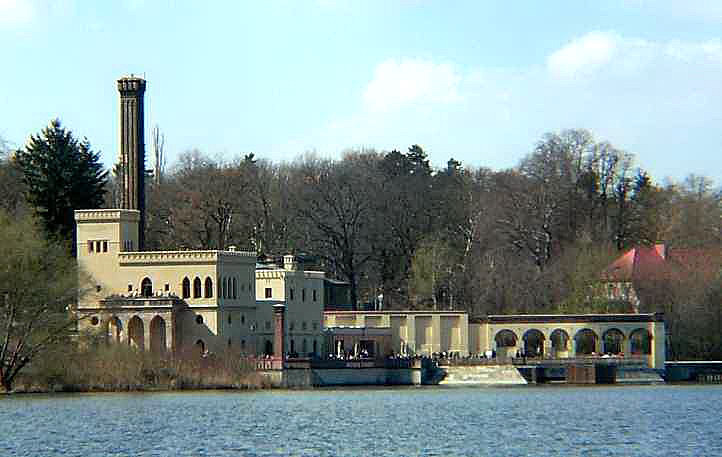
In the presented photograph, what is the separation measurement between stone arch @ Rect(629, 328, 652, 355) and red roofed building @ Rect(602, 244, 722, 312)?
2565mm

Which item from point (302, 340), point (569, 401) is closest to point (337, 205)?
point (302, 340)

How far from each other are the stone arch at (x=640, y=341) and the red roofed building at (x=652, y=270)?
2.56 metres

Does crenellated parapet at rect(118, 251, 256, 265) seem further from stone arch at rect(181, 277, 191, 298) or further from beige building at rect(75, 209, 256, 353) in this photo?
stone arch at rect(181, 277, 191, 298)

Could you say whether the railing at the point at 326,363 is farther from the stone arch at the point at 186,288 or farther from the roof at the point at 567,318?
the roof at the point at 567,318

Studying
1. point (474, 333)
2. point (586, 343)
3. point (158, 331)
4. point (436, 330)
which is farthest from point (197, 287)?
point (586, 343)

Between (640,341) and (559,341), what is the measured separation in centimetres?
566

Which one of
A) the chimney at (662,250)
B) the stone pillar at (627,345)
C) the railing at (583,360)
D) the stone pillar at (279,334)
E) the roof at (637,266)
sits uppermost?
the chimney at (662,250)

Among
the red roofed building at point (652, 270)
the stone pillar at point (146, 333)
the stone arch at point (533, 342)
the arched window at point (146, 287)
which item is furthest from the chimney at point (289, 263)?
the red roofed building at point (652, 270)

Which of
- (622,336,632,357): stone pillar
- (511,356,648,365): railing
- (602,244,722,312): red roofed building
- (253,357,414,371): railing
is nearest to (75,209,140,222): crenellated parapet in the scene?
(253,357,414,371): railing

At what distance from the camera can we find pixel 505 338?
116 metres

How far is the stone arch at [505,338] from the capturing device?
373ft

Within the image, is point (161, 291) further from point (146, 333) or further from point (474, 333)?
point (474, 333)

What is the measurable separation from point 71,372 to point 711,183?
2593 inches

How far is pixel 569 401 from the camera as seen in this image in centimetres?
8119
